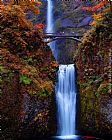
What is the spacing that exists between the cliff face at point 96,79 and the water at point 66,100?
0.55 meters

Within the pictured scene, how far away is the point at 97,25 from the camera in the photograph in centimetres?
1147

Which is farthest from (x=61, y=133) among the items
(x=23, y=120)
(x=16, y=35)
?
(x=16, y=35)

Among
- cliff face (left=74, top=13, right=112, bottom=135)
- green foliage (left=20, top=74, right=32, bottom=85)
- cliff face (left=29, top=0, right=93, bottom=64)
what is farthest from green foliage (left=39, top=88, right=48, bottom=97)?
cliff face (left=29, top=0, right=93, bottom=64)

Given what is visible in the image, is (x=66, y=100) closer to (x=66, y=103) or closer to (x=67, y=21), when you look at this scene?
(x=66, y=103)

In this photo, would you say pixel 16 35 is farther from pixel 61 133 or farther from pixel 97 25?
pixel 61 133

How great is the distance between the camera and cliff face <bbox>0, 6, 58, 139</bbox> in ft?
32.6

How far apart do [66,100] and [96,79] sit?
2.07 m

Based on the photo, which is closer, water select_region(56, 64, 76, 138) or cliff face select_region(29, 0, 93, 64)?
water select_region(56, 64, 76, 138)

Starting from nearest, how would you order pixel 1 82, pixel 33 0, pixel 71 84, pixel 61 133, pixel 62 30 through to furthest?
1. pixel 1 82
2. pixel 61 133
3. pixel 71 84
4. pixel 33 0
5. pixel 62 30

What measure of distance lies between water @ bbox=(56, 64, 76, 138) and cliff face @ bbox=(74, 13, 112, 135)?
1.82 feet

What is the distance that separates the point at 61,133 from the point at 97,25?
5174 mm

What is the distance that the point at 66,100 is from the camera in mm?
12234

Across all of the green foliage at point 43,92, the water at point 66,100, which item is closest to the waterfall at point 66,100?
the water at point 66,100

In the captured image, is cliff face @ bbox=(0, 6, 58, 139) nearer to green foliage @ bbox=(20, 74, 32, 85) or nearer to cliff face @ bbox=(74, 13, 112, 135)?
green foliage @ bbox=(20, 74, 32, 85)
